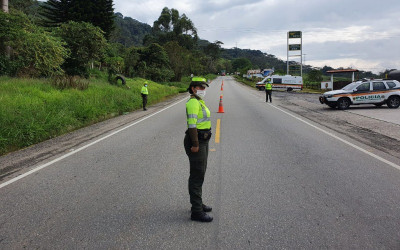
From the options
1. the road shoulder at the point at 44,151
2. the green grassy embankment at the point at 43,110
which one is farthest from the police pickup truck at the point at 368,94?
the road shoulder at the point at 44,151

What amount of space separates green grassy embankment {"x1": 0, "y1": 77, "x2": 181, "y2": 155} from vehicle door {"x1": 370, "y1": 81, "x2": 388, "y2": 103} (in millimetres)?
14613

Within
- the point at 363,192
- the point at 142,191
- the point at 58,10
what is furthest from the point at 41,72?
the point at 58,10

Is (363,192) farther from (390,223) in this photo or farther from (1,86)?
(1,86)

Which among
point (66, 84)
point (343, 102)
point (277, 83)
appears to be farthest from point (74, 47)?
point (277, 83)

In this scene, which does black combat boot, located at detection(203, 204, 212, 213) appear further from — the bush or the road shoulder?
the bush

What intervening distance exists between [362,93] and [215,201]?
53.5ft

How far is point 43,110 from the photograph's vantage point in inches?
400

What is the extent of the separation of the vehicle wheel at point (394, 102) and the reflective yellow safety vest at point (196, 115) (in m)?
17.6

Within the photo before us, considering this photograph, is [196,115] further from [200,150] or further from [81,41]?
[81,41]

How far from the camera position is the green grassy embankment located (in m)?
8.31

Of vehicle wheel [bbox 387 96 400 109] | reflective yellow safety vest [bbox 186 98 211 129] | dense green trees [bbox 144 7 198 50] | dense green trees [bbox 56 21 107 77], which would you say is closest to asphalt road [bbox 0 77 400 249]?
reflective yellow safety vest [bbox 186 98 211 129]

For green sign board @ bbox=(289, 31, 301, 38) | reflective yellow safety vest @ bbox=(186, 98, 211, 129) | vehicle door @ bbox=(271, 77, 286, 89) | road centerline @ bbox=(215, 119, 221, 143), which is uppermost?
green sign board @ bbox=(289, 31, 301, 38)

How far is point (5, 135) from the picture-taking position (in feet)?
26.1

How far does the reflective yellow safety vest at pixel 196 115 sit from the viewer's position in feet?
11.8
